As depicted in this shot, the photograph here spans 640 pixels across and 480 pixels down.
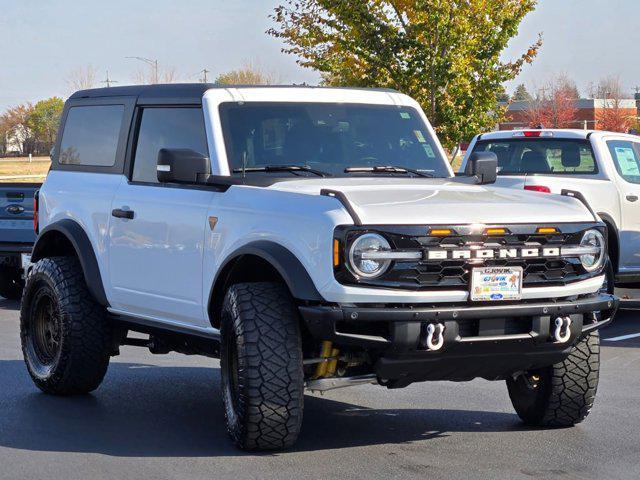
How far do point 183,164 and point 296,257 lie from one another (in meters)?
1.06

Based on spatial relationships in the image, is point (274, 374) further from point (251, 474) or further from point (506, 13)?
point (506, 13)

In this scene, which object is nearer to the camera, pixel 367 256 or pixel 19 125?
pixel 367 256

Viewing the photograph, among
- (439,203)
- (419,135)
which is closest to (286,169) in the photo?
(419,135)

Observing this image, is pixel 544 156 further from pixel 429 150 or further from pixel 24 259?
pixel 24 259

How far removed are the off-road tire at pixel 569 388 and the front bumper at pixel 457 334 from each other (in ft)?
1.44

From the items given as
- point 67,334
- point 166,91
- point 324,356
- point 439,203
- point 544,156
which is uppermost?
point 166,91

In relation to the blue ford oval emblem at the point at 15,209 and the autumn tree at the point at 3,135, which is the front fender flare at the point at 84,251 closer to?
the blue ford oval emblem at the point at 15,209

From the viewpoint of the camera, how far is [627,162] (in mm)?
13836

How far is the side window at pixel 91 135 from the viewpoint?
8.70 m

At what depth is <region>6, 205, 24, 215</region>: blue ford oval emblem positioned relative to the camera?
15.5 metres

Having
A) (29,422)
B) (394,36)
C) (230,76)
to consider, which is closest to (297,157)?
(29,422)

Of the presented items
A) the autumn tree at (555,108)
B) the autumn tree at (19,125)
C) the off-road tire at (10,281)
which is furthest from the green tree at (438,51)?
the autumn tree at (19,125)

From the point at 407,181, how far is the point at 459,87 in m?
18.9

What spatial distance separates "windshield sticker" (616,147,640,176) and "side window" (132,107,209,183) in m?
6.81
